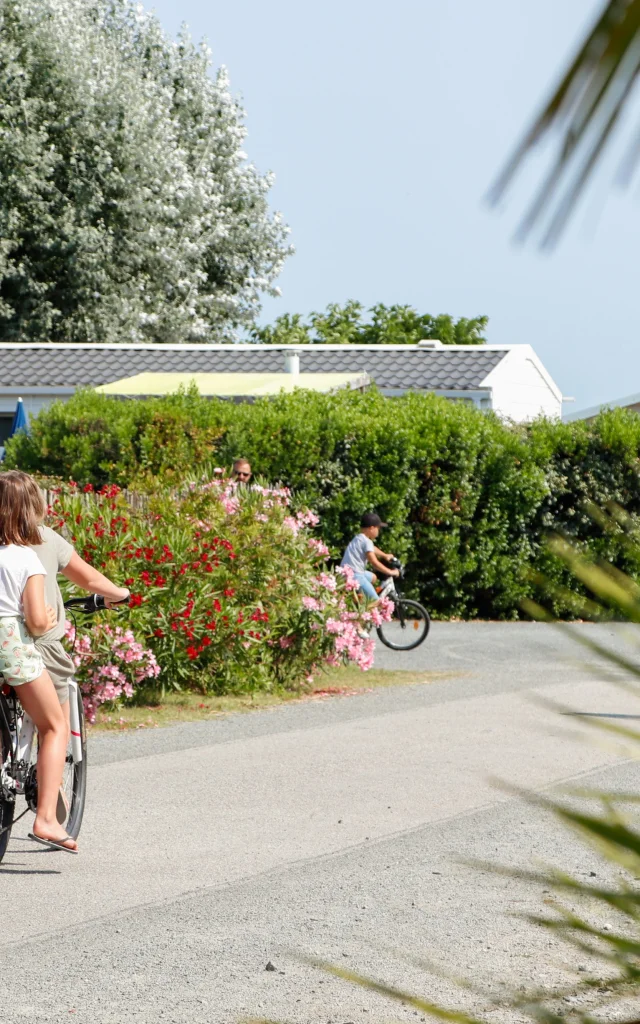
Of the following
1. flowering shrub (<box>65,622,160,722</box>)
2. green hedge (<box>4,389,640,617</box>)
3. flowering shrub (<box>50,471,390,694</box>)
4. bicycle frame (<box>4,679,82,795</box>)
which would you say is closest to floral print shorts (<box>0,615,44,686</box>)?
bicycle frame (<box>4,679,82,795</box>)

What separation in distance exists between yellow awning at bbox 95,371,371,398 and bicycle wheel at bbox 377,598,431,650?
Answer: 6.22m

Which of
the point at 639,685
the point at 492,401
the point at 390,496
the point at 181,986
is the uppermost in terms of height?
the point at 492,401

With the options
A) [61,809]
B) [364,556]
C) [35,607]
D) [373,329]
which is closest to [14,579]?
[35,607]

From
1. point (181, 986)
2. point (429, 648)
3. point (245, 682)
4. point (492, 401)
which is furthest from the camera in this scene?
point (492, 401)

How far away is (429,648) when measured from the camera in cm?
1574

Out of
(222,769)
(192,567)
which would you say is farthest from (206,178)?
(222,769)

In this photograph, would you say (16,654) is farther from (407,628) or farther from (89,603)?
(407,628)

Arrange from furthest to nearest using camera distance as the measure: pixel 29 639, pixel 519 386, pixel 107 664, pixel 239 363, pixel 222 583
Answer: pixel 239 363 < pixel 519 386 < pixel 222 583 < pixel 107 664 < pixel 29 639

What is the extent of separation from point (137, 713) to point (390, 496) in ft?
28.0

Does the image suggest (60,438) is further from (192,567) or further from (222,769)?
(222,769)

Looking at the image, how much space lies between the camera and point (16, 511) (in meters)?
6.14

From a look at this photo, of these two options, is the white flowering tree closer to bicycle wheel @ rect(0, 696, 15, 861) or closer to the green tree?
the green tree

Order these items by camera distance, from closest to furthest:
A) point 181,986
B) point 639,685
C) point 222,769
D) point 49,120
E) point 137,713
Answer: point 639,685
point 181,986
point 222,769
point 137,713
point 49,120

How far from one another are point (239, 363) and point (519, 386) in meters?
6.02
